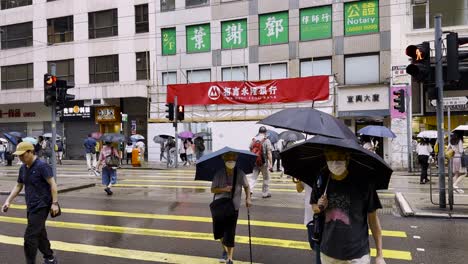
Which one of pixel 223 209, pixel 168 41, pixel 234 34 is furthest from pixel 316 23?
pixel 223 209

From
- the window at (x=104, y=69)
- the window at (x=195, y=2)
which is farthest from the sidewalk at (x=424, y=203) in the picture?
the window at (x=104, y=69)

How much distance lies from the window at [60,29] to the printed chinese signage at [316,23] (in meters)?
17.0

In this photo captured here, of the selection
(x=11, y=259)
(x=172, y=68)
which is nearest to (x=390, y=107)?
(x=172, y=68)

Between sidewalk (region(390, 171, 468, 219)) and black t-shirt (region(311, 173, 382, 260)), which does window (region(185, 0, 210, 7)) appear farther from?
black t-shirt (region(311, 173, 382, 260))

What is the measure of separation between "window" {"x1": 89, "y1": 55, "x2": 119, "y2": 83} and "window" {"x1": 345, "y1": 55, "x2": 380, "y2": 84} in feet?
50.1

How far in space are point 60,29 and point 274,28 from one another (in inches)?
642

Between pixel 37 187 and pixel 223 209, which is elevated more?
pixel 37 187

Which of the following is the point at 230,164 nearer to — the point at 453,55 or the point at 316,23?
the point at 453,55

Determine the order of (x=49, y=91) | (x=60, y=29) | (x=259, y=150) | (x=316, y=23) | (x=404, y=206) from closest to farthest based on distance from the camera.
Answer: (x=404, y=206) < (x=259, y=150) < (x=49, y=91) < (x=316, y=23) < (x=60, y=29)

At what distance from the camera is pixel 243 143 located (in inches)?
1091

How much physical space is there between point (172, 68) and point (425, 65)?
2147 centimetres

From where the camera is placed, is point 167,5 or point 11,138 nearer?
point 11,138

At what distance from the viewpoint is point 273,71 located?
27391 millimetres

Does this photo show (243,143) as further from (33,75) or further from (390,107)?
(33,75)
